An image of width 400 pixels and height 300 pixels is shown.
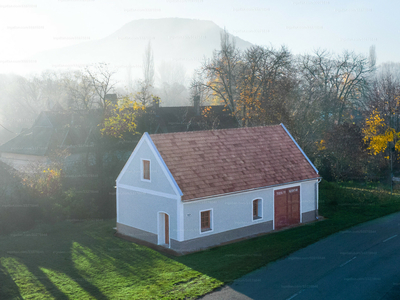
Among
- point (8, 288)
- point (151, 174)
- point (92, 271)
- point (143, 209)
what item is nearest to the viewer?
point (8, 288)

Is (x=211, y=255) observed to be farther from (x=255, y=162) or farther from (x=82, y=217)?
(x=82, y=217)

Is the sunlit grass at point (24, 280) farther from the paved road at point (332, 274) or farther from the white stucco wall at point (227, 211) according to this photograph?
the white stucco wall at point (227, 211)

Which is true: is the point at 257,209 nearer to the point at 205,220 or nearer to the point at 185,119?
the point at 205,220

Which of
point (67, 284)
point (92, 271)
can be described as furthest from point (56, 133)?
point (67, 284)

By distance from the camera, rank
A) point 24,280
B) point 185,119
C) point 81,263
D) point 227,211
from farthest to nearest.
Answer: point 185,119 → point 227,211 → point 81,263 → point 24,280

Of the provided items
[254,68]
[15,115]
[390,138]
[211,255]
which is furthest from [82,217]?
[15,115]

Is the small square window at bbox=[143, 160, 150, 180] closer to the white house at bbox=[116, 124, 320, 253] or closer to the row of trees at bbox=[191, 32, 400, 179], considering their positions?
the white house at bbox=[116, 124, 320, 253]
